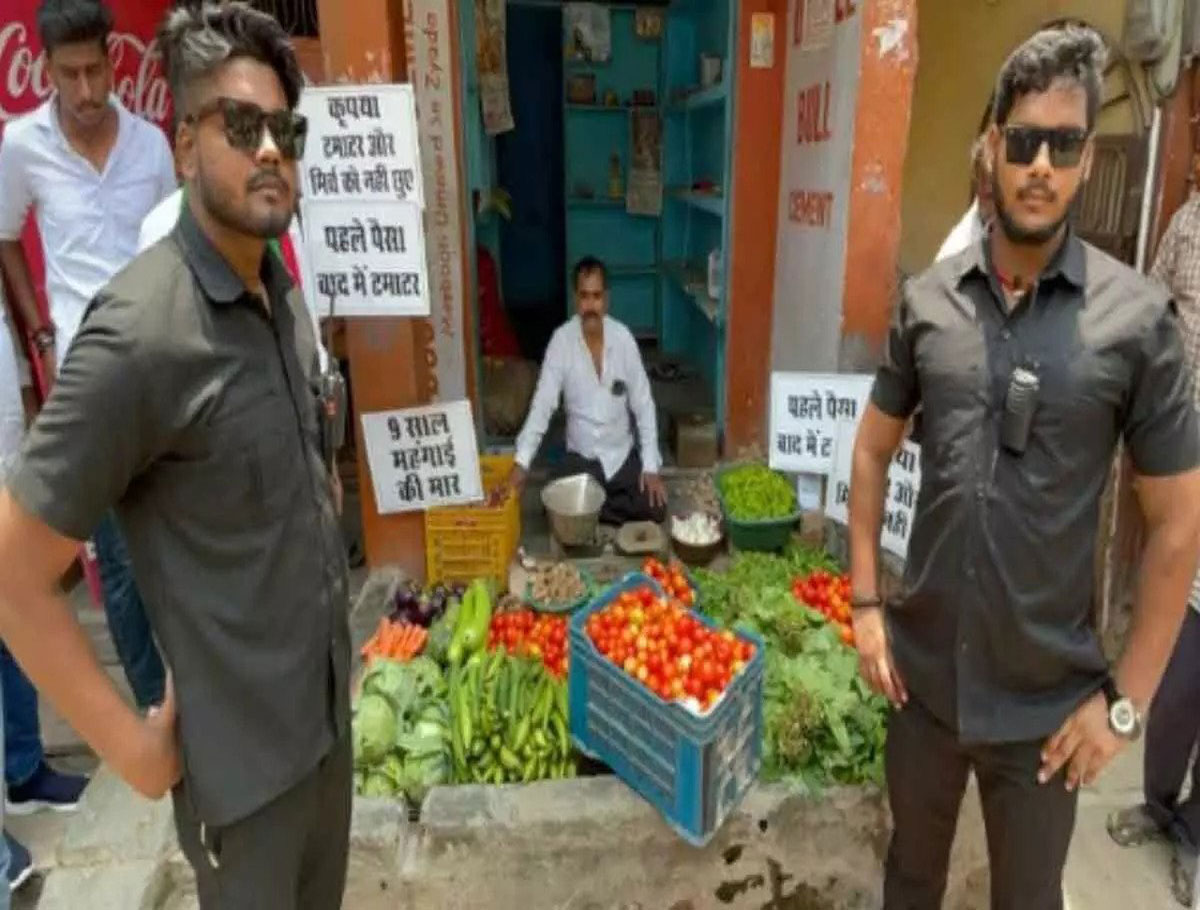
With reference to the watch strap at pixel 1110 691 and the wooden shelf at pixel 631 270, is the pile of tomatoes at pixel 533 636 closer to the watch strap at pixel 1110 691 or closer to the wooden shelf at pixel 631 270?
the watch strap at pixel 1110 691

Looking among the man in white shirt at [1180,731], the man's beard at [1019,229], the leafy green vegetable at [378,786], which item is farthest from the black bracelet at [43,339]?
the man in white shirt at [1180,731]

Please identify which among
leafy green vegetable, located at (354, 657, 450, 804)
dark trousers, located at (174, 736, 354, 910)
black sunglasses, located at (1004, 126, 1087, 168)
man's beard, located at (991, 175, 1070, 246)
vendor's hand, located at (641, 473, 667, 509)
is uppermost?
black sunglasses, located at (1004, 126, 1087, 168)

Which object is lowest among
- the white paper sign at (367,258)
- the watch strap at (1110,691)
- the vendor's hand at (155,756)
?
the watch strap at (1110,691)

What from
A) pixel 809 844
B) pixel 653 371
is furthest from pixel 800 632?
pixel 653 371

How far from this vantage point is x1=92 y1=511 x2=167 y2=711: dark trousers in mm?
3096

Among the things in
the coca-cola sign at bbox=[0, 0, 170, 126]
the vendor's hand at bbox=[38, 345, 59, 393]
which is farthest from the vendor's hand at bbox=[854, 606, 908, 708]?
the coca-cola sign at bbox=[0, 0, 170, 126]

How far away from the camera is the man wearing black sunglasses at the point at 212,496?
1.37m

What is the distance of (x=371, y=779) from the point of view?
9.61ft

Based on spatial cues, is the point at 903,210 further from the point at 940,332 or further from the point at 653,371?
the point at 940,332

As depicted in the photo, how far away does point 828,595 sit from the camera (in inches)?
148

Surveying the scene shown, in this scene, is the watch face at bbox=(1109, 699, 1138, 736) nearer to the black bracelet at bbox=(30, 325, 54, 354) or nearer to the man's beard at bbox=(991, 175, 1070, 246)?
the man's beard at bbox=(991, 175, 1070, 246)

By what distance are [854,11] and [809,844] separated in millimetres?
3318

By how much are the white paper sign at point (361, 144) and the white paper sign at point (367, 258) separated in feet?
0.19

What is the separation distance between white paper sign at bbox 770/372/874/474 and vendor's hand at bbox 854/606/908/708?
175 centimetres
